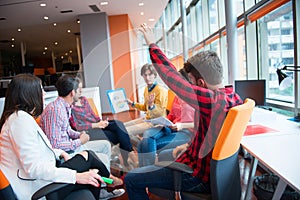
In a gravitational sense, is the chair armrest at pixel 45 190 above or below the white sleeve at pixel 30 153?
below

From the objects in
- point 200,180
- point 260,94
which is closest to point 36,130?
point 200,180

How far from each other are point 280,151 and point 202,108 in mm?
555

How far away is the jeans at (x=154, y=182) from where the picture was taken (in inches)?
47.8

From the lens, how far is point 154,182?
4.30 feet

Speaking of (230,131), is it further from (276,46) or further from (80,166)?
(276,46)

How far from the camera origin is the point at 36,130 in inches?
45.4

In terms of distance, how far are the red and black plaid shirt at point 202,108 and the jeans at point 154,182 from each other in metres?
0.05

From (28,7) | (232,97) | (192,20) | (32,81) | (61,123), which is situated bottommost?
(61,123)

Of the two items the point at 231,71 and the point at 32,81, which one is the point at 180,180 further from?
the point at 231,71

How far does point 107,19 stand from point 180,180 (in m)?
6.43

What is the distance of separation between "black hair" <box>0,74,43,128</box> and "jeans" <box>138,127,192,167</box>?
3.75 ft

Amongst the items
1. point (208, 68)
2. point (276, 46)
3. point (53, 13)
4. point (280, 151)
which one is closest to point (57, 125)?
point (208, 68)

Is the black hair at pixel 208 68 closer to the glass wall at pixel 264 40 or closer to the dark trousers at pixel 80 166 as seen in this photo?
the dark trousers at pixel 80 166

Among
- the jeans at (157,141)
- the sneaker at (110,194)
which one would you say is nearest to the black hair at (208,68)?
the jeans at (157,141)
